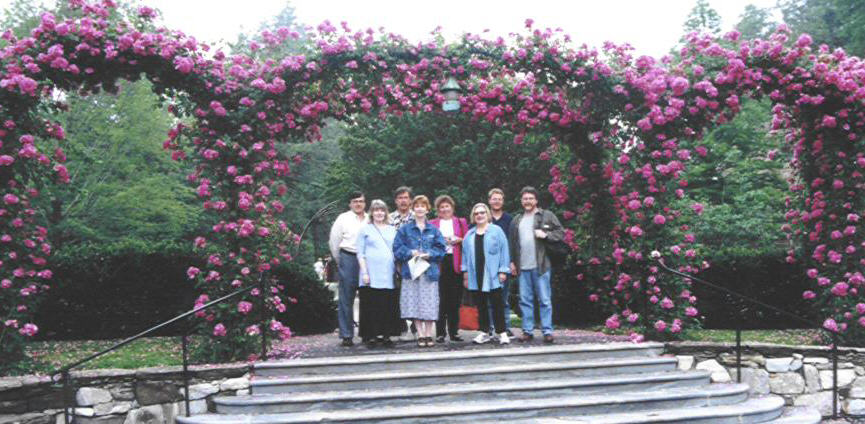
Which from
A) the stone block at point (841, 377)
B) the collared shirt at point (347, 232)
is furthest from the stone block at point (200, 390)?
the stone block at point (841, 377)

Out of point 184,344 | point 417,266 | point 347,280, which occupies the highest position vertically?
point 417,266

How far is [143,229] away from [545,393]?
1776cm

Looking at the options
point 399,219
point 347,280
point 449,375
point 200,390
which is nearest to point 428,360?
point 449,375

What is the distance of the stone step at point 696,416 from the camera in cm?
592

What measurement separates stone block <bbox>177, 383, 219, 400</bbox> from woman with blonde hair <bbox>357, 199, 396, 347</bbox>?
1867 millimetres

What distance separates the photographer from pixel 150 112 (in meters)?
22.4

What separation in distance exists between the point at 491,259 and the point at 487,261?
0.05 metres

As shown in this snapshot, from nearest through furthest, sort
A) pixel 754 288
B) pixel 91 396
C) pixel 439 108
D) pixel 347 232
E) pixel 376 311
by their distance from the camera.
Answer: pixel 91 396 → pixel 376 311 → pixel 347 232 → pixel 439 108 → pixel 754 288

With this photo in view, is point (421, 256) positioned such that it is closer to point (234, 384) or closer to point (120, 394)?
point (234, 384)

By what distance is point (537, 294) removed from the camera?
797cm

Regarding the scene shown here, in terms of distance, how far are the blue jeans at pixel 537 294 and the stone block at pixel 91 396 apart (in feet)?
13.9

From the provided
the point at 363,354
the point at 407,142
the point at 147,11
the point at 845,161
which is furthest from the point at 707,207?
the point at 147,11

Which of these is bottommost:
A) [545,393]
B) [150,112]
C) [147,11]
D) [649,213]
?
[545,393]

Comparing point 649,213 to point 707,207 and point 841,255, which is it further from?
point 707,207
